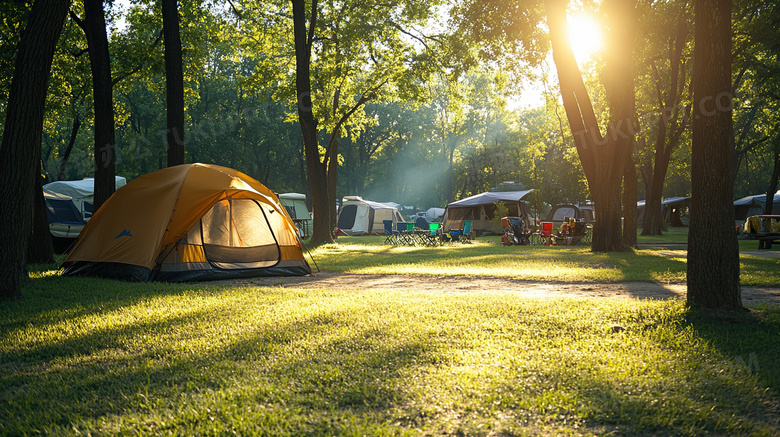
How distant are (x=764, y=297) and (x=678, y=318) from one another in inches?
91.9

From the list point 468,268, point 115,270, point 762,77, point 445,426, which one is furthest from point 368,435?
point 762,77

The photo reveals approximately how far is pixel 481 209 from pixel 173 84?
68.8 feet

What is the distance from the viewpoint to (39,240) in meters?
11.0

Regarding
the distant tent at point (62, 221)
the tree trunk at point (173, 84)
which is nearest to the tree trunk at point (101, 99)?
the tree trunk at point (173, 84)

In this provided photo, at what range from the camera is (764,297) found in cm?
649

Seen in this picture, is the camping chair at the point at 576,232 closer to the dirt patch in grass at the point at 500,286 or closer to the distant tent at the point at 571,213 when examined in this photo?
the dirt patch in grass at the point at 500,286

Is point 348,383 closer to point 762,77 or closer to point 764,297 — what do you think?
point 764,297

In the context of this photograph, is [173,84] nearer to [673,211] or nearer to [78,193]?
[78,193]

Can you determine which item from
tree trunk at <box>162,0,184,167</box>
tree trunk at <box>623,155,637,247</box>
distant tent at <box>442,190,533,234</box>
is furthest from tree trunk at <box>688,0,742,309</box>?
distant tent at <box>442,190,533,234</box>

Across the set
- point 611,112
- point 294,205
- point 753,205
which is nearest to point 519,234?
point 611,112

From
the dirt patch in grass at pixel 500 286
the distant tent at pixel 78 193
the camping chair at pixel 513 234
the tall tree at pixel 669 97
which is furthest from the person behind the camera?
the camping chair at pixel 513 234

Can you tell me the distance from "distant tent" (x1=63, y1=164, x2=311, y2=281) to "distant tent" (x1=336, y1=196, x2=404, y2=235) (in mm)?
21279

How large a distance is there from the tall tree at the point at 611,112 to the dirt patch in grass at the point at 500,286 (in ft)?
19.5

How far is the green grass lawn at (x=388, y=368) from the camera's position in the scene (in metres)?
2.80
